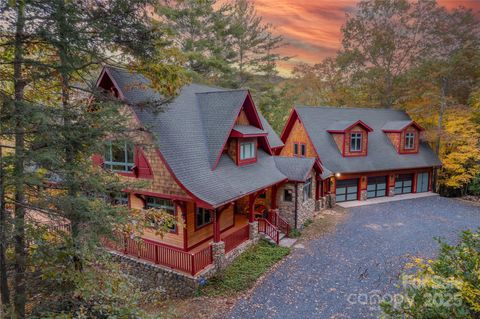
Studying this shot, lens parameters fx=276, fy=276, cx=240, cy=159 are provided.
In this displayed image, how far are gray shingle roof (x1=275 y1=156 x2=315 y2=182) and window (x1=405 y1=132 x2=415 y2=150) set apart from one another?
1157 cm

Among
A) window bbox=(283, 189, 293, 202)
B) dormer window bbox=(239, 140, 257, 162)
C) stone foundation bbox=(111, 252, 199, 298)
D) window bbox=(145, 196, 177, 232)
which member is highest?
dormer window bbox=(239, 140, 257, 162)

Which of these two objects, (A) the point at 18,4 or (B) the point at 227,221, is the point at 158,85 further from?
(B) the point at 227,221

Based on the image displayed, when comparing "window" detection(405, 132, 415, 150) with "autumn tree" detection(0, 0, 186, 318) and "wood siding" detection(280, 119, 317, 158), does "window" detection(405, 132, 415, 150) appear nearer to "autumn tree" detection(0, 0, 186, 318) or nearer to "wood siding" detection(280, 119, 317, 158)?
"wood siding" detection(280, 119, 317, 158)

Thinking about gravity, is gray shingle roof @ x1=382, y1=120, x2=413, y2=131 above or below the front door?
above

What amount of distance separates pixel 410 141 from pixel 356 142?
210 inches

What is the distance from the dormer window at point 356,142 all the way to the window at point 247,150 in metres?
10.5

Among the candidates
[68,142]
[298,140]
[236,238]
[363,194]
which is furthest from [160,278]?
[363,194]

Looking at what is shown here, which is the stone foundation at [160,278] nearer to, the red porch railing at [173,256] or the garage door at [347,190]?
the red porch railing at [173,256]

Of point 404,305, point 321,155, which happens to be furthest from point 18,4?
point 321,155

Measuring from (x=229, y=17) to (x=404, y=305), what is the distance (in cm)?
2671

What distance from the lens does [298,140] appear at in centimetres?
2208

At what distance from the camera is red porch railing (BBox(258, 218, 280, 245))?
13679 millimetres

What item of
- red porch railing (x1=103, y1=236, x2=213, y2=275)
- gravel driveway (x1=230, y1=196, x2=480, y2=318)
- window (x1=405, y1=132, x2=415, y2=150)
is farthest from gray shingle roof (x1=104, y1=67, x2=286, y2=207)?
window (x1=405, y1=132, x2=415, y2=150)

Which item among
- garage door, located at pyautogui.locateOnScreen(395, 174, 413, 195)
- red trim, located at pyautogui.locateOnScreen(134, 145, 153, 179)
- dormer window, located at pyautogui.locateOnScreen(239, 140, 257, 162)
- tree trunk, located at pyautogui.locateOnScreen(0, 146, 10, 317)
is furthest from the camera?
garage door, located at pyautogui.locateOnScreen(395, 174, 413, 195)
